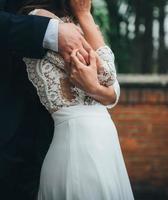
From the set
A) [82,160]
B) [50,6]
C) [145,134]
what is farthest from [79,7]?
[145,134]

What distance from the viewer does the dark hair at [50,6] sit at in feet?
9.87

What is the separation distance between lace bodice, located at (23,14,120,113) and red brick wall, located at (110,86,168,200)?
12.5 ft

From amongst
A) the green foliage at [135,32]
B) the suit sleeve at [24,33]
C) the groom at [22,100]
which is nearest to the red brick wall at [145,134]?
the green foliage at [135,32]

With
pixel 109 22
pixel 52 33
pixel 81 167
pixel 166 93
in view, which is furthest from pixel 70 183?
pixel 109 22

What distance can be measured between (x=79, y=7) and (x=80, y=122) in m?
0.52

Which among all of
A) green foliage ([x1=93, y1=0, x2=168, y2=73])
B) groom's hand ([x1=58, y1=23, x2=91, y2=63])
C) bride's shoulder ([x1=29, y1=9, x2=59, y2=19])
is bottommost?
green foliage ([x1=93, y1=0, x2=168, y2=73])

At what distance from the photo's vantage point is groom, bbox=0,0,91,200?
2.90 m

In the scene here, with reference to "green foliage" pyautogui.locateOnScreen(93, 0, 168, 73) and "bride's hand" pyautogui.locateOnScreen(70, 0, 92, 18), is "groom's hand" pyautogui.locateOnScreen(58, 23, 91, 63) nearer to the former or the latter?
"bride's hand" pyautogui.locateOnScreen(70, 0, 92, 18)

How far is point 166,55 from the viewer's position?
26.0 feet

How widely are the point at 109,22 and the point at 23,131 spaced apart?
4.54 m

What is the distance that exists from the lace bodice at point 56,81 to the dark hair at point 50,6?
0.73 feet

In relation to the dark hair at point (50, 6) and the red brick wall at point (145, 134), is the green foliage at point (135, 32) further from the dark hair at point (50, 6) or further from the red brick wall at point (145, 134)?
the dark hair at point (50, 6)

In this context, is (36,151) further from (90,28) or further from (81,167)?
(90,28)

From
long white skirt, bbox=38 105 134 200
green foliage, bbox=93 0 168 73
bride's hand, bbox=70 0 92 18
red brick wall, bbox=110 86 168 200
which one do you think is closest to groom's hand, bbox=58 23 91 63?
bride's hand, bbox=70 0 92 18
